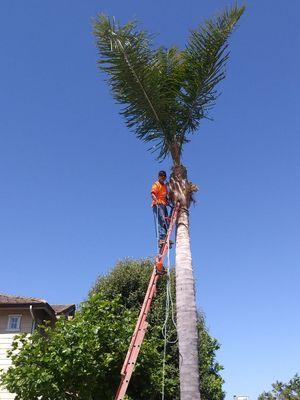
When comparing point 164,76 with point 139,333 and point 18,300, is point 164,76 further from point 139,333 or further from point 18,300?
point 18,300

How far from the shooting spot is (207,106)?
39.0 feet

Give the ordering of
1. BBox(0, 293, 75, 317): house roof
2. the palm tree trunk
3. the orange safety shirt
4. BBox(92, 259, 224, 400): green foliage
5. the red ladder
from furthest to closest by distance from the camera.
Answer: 1. BBox(0, 293, 75, 317): house roof
2. BBox(92, 259, 224, 400): green foliage
3. the orange safety shirt
4. the red ladder
5. the palm tree trunk

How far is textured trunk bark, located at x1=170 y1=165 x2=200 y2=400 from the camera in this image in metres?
8.78

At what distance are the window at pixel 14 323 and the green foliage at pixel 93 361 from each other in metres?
4.20

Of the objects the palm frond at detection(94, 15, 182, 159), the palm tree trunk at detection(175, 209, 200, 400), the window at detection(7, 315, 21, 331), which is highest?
the palm frond at detection(94, 15, 182, 159)

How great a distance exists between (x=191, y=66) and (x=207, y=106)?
1057 millimetres

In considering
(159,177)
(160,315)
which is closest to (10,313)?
(160,315)

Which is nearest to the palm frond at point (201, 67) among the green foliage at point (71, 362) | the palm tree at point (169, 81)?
the palm tree at point (169, 81)

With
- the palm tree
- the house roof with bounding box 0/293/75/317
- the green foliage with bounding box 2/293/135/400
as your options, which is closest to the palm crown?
the palm tree

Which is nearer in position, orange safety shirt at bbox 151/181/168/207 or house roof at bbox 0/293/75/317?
orange safety shirt at bbox 151/181/168/207

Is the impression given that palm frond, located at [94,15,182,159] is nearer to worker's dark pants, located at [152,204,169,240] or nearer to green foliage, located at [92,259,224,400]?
worker's dark pants, located at [152,204,169,240]

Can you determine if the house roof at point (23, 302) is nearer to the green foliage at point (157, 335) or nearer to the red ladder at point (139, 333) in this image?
the green foliage at point (157, 335)

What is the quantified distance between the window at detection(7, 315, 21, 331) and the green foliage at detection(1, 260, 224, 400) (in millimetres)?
4195

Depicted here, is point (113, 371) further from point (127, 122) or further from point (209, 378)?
point (127, 122)
